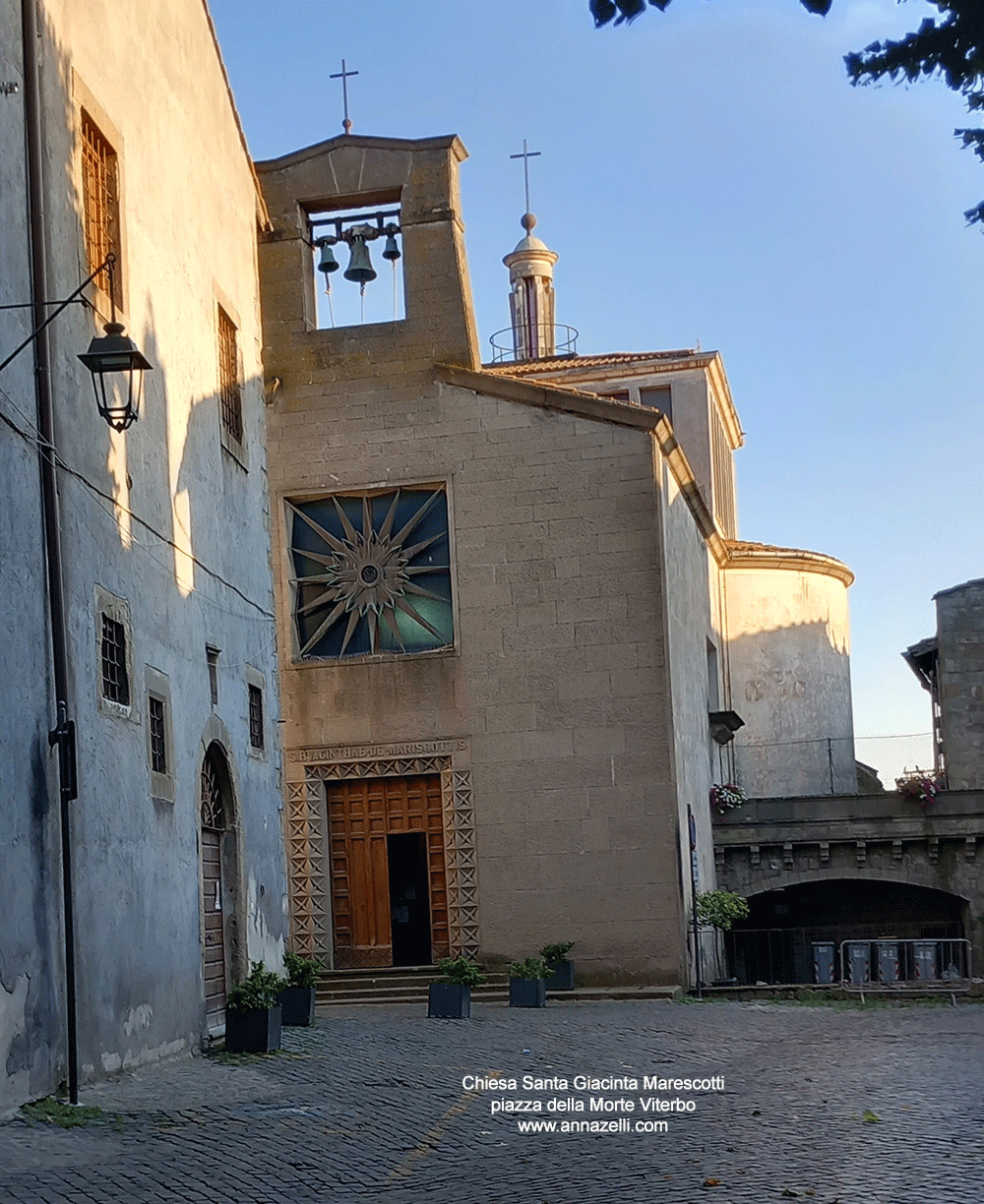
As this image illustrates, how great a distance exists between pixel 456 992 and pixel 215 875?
312 centimetres

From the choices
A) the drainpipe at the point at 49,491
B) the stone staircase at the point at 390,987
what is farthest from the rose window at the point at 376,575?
the drainpipe at the point at 49,491

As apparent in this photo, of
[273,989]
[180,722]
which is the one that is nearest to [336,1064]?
[273,989]

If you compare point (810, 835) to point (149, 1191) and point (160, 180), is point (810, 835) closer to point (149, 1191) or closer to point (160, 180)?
point (160, 180)

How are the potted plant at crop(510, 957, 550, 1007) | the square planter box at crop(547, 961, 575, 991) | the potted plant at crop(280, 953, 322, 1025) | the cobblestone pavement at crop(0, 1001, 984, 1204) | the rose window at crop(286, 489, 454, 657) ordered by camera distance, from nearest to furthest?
the cobblestone pavement at crop(0, 1001, 984, 1204), the potted plant at crop(280, 953, 322, 1025), the potted plant at crop(510, 957, 550, 1007), the square planter box at crop(547, 961, 575, 991), the rose window at crop(286, 489, 454, 657)

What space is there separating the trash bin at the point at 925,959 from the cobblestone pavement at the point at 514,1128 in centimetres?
722

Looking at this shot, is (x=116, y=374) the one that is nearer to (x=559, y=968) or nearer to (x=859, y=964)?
(x=559, y=968)

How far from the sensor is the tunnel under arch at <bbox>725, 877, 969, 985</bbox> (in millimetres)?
34125

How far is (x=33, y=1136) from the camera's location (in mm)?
10938

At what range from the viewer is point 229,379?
20.1 metres

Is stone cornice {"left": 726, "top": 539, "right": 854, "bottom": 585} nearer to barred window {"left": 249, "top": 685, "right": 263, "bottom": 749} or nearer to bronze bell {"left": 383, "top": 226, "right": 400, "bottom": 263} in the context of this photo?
bronze bell {"left": 383, "top": 226, "right": 400, "bottom": 263}

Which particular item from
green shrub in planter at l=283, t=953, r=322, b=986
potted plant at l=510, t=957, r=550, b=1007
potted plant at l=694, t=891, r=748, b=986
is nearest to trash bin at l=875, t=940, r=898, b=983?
potted plant at l=694, t=891, r=748, b=986

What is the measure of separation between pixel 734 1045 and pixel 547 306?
1324 inches

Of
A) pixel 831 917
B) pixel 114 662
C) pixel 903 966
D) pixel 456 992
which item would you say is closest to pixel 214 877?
pixel 456 992

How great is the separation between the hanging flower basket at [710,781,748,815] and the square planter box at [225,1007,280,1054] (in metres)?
15.8
